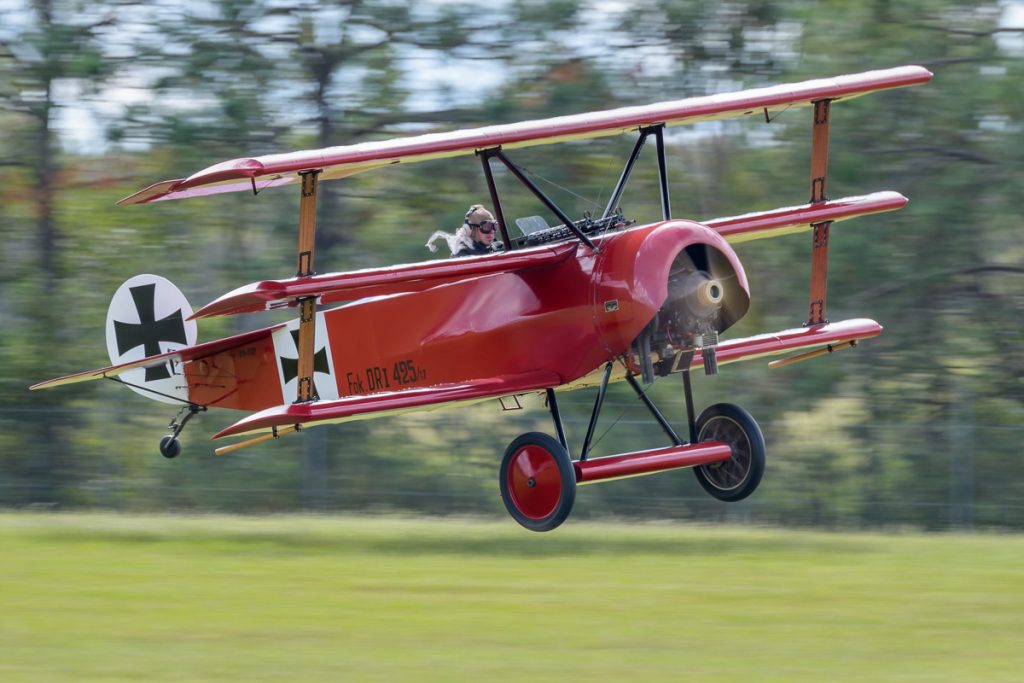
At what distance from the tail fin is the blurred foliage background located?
5.99 metres

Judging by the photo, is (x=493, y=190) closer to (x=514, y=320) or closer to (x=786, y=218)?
(x=514, y=320)

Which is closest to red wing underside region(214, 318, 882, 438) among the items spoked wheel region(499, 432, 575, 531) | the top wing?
spoked wheel region(499, 432, 575, 531)

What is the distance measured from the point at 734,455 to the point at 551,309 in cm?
180

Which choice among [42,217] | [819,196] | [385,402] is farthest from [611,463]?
[42,217]

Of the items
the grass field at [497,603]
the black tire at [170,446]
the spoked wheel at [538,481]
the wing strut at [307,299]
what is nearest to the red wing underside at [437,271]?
the wing strut at [307,299]

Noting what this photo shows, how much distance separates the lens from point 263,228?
19.8 metres

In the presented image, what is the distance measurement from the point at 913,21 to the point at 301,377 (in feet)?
41.8

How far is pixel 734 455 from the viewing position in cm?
1041

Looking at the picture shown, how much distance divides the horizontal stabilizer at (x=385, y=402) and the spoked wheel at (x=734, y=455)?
134 centimetres

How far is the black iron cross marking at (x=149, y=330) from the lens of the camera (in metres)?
13.3

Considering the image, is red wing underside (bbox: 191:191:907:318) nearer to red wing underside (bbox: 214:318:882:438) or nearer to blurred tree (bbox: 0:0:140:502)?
red wing underside (bbox: 214:318:882:438)

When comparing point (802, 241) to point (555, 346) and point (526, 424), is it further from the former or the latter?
point (555, 346)

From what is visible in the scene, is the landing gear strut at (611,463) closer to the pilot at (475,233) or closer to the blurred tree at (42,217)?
the pilot at (475,233)

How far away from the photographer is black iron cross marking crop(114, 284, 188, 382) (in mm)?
13281
